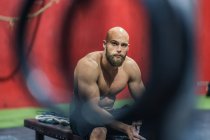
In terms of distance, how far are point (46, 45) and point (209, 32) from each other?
7.99 ft

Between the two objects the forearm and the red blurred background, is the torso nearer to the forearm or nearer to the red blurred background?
the forearm

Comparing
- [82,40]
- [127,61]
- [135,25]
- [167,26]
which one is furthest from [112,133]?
[135,25]

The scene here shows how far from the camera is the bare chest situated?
244cm

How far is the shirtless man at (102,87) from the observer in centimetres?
231

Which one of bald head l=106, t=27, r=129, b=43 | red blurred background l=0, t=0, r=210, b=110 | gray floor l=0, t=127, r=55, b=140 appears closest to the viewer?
bald head l=106, t=27, r=129, b=43

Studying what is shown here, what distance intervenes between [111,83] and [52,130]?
0.64 metres

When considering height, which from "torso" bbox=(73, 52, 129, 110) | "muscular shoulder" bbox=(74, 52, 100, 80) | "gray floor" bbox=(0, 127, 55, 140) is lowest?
"gray floor" bbox=(0, 127, 55, 140)

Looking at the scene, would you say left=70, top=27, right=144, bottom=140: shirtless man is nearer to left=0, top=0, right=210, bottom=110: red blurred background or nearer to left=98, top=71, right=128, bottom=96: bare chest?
left=98, top=71, right=128, bottom=96: bare chest

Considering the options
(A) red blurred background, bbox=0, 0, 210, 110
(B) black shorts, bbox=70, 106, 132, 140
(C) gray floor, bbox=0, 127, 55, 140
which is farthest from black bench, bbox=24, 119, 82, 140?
(A) red blurred background, bbox=0, 0, 210, 110

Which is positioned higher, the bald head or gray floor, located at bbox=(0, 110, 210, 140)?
the bald head

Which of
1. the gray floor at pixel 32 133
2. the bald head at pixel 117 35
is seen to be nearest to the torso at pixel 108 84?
the bald head at pixel 117 35

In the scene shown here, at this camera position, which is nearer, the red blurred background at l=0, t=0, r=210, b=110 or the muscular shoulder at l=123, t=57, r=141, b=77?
the muscular shoulder at l=123, t=57, r=141, b=77

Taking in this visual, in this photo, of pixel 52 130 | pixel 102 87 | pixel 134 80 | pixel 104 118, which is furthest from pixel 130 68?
pixel 52 130

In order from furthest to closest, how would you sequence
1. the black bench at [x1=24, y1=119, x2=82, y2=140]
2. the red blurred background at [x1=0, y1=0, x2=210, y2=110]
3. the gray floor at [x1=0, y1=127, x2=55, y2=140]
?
the red blurred background at [x1=0, y1=0, x2=210, y2=110]
the gray floor at [x1=0, y1=127, x2=55, y2=140]
the black bench at [x1=24, y1=119, x2=82, y2=140]
